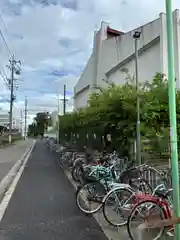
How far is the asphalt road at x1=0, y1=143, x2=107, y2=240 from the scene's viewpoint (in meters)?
5.49

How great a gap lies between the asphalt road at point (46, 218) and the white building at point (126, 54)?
7.29 meters

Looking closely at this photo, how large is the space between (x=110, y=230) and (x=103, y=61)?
38708mm

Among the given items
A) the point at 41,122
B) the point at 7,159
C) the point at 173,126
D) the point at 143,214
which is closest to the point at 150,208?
the point at 143,214

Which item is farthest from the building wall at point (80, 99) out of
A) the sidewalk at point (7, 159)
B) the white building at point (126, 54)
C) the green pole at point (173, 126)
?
the green pole at point (173, 126)

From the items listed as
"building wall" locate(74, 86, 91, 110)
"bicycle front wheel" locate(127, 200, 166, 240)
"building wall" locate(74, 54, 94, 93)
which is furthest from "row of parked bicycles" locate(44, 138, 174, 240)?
"building wall" locate(74, 86, 91, 110)

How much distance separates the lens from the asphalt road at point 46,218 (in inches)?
216

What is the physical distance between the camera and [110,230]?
5.73 m

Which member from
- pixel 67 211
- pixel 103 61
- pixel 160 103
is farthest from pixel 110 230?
pixel 103 61

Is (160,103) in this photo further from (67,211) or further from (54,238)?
(54,238)

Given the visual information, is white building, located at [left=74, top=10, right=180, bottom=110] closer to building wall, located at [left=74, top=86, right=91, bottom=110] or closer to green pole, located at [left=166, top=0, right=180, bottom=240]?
building wall, located at [left=74, top=86, right=91, bottom=110]

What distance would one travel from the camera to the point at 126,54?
35.3 meters

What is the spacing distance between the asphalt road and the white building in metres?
7.29

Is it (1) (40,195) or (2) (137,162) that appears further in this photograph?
(2) (137,162)

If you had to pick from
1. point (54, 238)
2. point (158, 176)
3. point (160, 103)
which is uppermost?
point (160, 103)
